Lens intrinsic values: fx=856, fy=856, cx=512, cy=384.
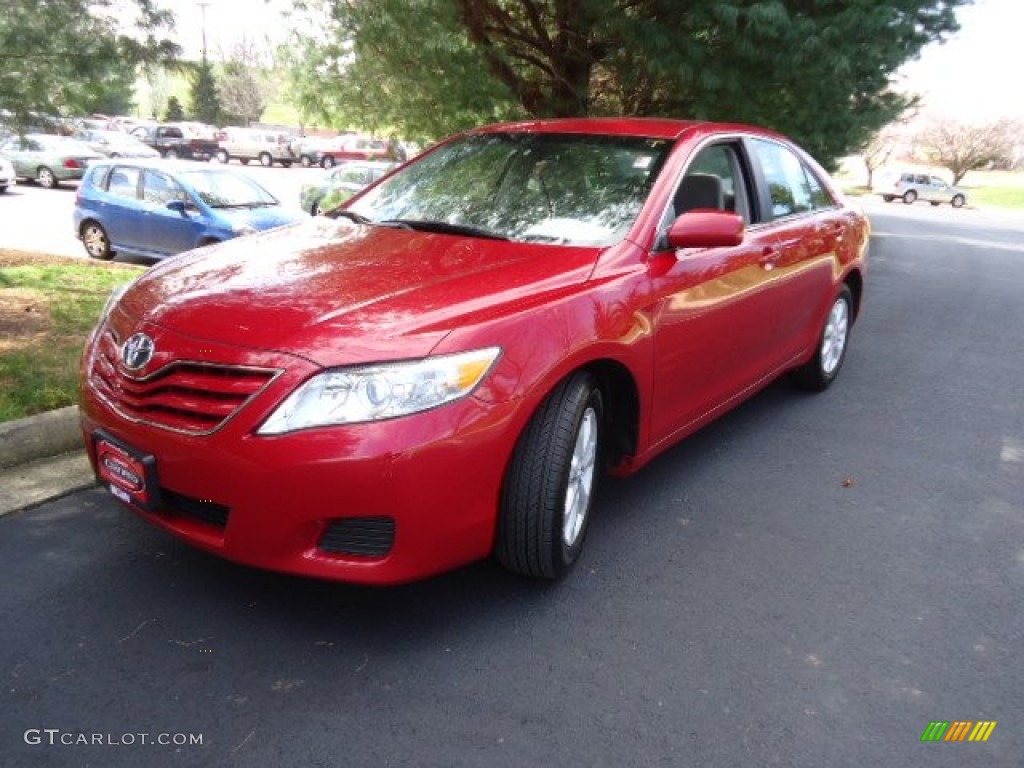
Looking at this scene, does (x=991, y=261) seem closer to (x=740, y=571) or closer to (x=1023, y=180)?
(x=740, y=571)

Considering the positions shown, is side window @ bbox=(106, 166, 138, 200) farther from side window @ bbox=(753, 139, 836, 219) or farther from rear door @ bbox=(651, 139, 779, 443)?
rear door @ bbox=(651, 139, 779, 443)

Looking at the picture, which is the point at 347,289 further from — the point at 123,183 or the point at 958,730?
the point at 123,183

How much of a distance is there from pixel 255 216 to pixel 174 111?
5131 cm

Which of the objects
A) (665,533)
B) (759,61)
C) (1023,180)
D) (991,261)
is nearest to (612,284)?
(665,533)

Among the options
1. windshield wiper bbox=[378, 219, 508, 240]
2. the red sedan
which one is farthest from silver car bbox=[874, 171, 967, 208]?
windshield wiper bbox=[378, 219, 508, 240]

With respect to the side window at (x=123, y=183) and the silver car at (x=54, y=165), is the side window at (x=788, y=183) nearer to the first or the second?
the side window at (x=123, y=183)

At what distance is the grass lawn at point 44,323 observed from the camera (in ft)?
14.7

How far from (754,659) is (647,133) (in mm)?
2413

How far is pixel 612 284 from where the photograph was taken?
125 inches

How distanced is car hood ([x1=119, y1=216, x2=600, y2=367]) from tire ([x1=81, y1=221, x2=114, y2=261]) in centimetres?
866

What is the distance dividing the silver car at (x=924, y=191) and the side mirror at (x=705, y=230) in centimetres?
4579

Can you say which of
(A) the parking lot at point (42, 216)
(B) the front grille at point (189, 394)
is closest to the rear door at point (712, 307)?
(B) the front grille at point (189, 394)

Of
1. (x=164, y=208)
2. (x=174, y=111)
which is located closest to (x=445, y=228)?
(x=164, y=208)

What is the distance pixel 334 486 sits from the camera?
7.98 feet
